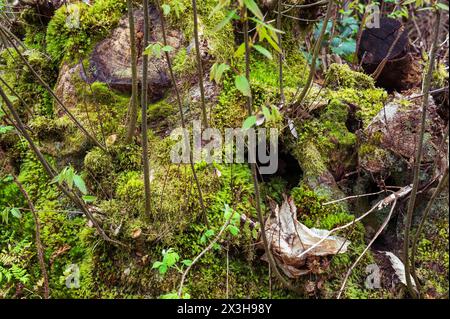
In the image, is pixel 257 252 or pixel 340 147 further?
pixel 340 147

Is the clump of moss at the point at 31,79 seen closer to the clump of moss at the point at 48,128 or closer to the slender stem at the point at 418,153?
the clump of moss at the point at 48,128

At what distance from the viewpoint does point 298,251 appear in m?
2.46

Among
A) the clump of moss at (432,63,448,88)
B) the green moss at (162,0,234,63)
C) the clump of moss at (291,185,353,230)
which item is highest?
the green moss at (162,0,234,63)

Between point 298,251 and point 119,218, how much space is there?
123 cm

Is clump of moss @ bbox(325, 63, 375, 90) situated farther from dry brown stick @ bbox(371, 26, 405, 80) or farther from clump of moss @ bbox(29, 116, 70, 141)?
clump of moss @ bbox(29, 116, 70, 141)

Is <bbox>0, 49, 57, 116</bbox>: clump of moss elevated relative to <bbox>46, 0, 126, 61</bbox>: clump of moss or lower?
lower

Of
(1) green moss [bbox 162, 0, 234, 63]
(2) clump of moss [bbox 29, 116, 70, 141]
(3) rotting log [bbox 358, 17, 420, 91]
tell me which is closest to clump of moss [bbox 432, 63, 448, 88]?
(3) rotting log [bbox 358, 17, 420, 91]

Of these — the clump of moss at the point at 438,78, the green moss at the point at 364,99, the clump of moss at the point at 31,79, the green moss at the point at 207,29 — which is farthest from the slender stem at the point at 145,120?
the clump of moss at the point at 438,78

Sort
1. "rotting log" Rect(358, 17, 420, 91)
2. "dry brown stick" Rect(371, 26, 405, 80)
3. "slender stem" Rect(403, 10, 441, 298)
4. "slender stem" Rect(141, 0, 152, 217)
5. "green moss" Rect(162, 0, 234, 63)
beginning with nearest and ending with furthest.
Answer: "slender stem" Rect(403, 10, 441, 298), "slender stem" Rect(141, 0, 152, 217), "green moss" Rect(162, 0, 234, 63), "dry brown stick" Rect(371, 26, 405, 80), "rotting log" Rect(358, 17, 420, 91)

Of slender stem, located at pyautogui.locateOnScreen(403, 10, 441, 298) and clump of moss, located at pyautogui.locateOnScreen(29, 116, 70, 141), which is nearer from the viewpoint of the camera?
slender stem, located at pyautogui.locateOnScreen(403, 10, 441, 298)

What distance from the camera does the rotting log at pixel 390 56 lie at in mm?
3930

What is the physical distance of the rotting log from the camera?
3.93 meters

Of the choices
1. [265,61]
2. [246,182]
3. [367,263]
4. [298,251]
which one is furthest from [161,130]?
[367,263]
